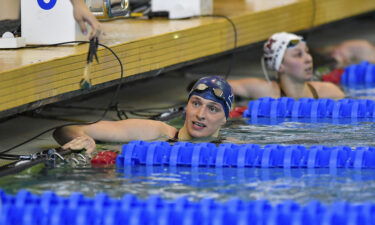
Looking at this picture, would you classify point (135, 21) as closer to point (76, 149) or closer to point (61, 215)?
point (76, 149)

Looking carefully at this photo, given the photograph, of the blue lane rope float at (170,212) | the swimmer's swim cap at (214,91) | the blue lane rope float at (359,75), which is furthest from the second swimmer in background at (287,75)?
the blue lane rope float at (170,212)

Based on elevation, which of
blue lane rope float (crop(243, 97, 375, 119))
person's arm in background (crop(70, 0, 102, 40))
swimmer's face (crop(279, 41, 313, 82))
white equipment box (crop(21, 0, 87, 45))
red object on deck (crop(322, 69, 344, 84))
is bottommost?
red object on deck (crop(322, 69, 344, 84))

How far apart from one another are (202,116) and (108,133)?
21.9 inches

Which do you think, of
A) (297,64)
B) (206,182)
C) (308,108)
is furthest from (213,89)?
(297,64)

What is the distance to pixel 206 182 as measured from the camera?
15.3ft

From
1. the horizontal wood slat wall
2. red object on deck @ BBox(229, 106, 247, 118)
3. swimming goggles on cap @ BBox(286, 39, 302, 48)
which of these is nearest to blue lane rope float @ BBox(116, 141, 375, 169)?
the horizontal wood slat wall

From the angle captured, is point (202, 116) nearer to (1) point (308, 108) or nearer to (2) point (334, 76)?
(1) point (308, 108)

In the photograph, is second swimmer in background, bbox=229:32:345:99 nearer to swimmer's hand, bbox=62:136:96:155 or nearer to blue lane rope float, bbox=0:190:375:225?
swimmer's hand, bbox=62:136:96:155

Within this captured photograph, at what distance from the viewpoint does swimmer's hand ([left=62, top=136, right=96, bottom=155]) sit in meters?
5.21

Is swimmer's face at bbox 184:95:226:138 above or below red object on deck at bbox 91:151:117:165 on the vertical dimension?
above

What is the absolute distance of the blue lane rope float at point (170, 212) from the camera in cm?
386

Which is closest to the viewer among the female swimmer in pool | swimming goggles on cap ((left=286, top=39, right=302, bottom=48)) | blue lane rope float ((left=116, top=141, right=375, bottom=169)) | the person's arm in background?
the person's arm in background

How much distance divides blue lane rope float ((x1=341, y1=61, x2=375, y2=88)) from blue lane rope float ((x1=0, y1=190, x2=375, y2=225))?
4.65 meters

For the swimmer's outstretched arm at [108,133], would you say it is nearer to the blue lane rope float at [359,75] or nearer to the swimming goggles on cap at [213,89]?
the swimming goggles on cap at [213,89]
